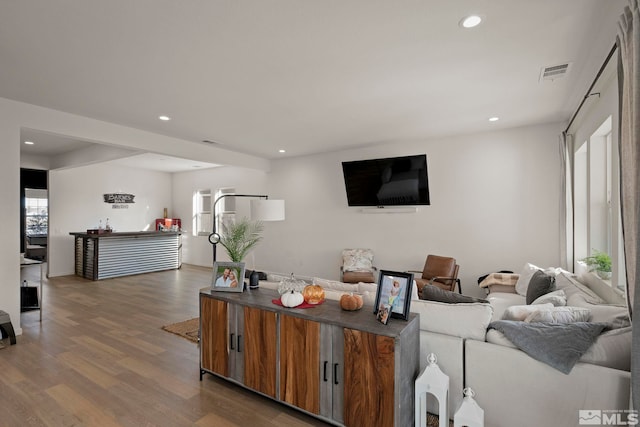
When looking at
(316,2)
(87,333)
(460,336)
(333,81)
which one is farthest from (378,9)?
(87,333)

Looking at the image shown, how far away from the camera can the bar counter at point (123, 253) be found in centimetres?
687

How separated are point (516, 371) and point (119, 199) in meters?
8.85

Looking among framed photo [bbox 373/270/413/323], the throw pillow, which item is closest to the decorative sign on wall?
framed photo [bbox 373/270/413/323]

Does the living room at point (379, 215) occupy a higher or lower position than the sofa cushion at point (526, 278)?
higher

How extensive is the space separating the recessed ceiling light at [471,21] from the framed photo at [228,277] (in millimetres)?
2420

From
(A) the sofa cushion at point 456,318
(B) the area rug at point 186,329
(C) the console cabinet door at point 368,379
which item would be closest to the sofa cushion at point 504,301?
(A) the sofa cushion at point 456,318

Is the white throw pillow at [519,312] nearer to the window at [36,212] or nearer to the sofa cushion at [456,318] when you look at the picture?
the sofa cushion at [456,318]

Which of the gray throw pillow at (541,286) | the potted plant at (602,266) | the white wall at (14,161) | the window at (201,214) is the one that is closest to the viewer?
the potted plant at (602,266)

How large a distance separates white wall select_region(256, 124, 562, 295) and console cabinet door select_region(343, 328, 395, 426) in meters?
3.66

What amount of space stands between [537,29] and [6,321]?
5530 millimetres

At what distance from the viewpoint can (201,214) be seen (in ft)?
29.4

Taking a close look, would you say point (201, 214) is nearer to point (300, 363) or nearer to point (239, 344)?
point (239, 344)

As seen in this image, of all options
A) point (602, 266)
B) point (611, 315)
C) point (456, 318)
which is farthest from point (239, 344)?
point (602, 266)

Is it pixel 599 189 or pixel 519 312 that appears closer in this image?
pixel 519 312
